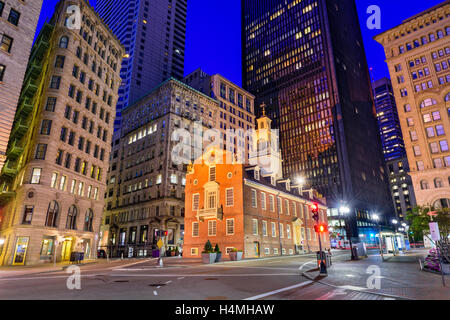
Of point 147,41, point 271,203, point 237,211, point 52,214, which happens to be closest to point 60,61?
point 52,214

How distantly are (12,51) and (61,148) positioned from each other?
1368cm

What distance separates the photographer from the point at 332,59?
126 m

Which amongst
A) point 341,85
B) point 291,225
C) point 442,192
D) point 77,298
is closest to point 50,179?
point 77,298

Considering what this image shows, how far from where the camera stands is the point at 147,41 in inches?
4515

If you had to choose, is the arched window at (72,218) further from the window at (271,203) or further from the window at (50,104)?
the window at (271,203)

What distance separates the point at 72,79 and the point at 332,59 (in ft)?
379

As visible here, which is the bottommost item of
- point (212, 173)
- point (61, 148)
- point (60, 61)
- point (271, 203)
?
point (271, 203)

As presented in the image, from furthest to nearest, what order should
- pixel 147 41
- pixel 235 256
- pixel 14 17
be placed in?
pixel 147 41 → pixel 235 256 → pixel 14 17

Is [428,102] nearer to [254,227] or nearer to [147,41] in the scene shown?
[254,227]

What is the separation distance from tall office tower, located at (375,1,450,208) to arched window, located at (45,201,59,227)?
7063cm

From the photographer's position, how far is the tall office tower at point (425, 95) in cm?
6362

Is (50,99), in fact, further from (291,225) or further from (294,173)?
(294,173)

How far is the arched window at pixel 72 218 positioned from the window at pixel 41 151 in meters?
8.14

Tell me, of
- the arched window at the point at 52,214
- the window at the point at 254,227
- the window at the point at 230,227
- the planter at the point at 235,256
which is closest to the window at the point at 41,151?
the arched window at the point at 52,214
